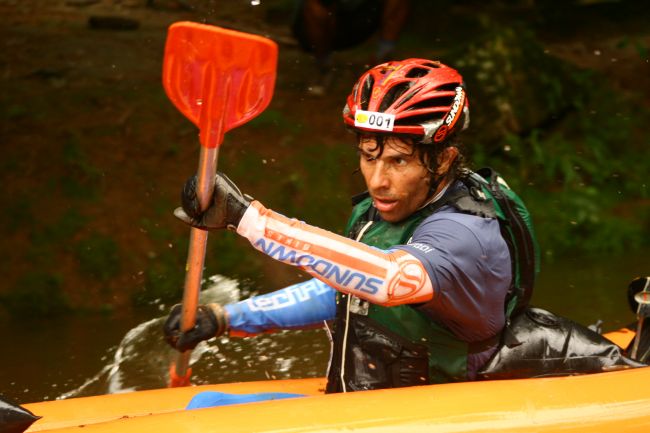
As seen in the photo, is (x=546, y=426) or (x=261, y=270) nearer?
(x=546, y=426)

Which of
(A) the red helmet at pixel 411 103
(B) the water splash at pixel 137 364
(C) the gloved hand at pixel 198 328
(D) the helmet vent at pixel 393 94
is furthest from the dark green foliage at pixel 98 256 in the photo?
(D) the helmet vent at pixel 393 94

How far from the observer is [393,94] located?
2.63 m

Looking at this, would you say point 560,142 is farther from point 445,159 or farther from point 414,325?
point 414,325

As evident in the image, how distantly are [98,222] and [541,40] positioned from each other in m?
4.03

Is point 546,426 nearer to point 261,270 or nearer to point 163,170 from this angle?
point 261,270

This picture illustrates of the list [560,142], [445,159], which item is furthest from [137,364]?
[560,142]

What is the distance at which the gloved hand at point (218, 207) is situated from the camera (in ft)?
8.11

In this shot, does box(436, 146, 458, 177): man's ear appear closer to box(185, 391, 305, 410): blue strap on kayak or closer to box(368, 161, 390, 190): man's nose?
box(368, 161, 390, 190): man's nose

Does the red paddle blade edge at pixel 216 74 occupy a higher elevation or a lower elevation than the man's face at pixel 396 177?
higher

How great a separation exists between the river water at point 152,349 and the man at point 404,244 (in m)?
2.04

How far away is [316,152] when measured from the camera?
6.55 metres

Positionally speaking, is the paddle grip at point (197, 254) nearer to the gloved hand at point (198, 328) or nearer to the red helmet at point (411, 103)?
the gloved hand at point (198, 328)

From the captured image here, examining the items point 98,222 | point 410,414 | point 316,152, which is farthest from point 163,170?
point 410,414

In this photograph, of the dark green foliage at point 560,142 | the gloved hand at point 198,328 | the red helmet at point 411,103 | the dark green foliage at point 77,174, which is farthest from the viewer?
the dark green foliage at point 560,142
